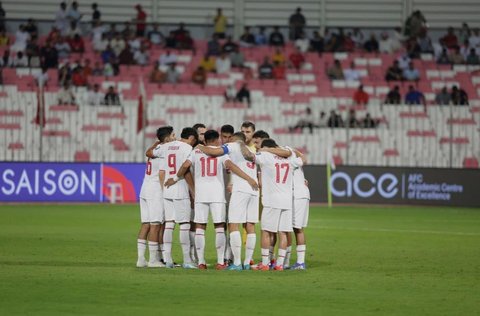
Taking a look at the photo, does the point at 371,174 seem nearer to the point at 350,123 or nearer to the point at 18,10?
the point at 350,123

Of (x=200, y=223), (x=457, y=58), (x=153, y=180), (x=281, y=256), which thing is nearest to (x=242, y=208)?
(x=200, y=223)

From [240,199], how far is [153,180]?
1432 mm

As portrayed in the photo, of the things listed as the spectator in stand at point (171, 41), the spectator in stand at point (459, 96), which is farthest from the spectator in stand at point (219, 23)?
the spectator in stand at point (459, 96)

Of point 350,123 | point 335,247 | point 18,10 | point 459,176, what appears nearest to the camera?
point 335,247

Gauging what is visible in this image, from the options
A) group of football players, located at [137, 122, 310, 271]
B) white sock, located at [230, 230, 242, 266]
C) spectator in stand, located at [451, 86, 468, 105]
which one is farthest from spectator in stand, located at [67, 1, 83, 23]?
white sock, located at [230, 230, 242, 266]

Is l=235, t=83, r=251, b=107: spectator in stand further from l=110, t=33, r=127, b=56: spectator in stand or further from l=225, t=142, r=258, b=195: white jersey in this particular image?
l=225, t=142, r=258, b=195: white jersey

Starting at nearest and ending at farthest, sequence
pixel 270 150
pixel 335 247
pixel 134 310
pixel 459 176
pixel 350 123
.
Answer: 1. pixel 134 310
2. pixel 270 150
3. pixel 335 247
4. pixel 459 176
5. pixel 350 123

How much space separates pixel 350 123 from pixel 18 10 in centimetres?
1391

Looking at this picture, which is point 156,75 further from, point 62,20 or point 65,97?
point 62,20

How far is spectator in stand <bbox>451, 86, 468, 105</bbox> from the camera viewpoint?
3897 cm

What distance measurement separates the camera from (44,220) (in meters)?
27.0

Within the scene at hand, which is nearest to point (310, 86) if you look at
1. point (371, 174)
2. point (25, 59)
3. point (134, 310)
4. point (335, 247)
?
point (371, 174)

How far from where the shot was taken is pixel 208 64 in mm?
41188

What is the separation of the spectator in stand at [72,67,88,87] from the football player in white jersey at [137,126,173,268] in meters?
22.5
